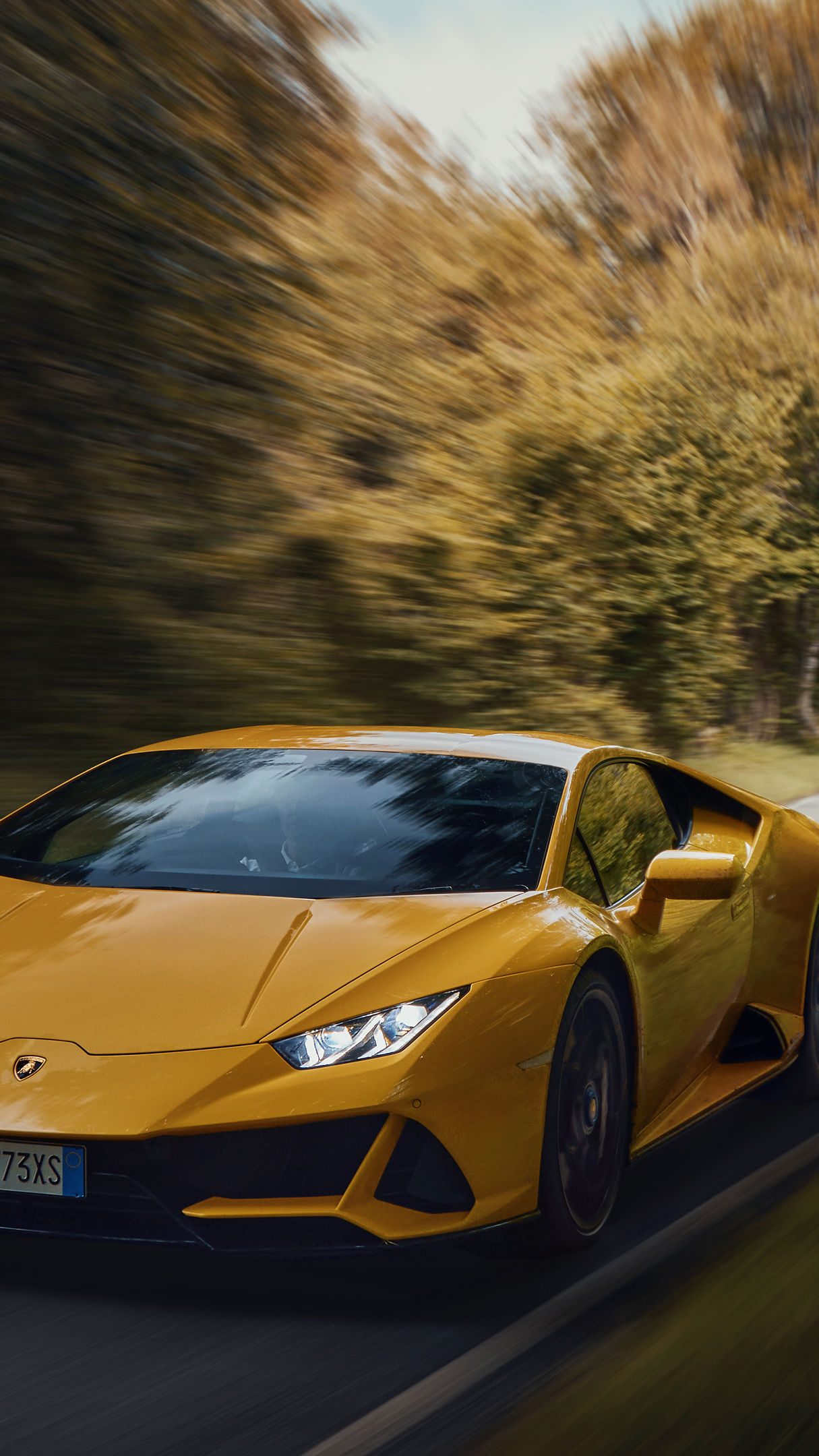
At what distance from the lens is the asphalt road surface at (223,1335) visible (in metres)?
2.50

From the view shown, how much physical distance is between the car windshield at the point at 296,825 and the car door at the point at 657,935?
191 millimetres

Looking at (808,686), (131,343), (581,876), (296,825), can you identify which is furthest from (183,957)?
(808,686)

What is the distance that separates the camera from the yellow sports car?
2.79 metres

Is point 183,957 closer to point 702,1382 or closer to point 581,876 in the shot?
point 581,876

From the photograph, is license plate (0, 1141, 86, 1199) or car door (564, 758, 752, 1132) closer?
license plate (0, 1141, 86, 1199)

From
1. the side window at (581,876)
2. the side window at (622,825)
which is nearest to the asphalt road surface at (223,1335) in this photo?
the side window at (581,876)

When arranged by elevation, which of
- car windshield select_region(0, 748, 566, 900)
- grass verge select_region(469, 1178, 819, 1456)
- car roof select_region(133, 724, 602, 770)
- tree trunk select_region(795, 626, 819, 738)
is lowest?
tree trunk select_region(795, 626, 819, 738)

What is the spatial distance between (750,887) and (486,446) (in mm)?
9248

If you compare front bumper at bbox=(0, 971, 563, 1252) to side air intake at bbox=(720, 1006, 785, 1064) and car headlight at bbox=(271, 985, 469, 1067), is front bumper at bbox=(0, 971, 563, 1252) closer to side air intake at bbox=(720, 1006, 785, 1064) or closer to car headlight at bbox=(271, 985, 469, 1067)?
car headlight at bbox=(271, 985, 469, 1067)

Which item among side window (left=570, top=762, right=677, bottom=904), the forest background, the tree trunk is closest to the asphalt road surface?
side window (left=570, top=762, right=677, bottom=904)

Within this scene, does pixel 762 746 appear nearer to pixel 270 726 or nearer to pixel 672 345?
pixel 672 345

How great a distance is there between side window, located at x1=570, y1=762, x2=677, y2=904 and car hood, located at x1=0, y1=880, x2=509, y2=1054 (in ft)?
1.97

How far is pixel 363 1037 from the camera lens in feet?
9.64

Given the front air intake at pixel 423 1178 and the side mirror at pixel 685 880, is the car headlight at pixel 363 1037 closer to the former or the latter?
the front air intake at pixel 423 1178
